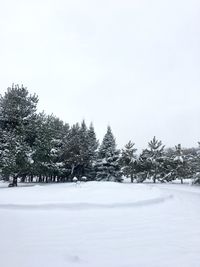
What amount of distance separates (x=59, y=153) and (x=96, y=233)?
31365mm

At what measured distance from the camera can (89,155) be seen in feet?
138

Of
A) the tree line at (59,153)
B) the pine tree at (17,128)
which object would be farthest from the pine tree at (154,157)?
the pine tree at (17,128)

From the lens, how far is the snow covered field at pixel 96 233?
5.53 m

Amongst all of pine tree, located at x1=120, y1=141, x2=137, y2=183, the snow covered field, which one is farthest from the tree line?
the snow covered field

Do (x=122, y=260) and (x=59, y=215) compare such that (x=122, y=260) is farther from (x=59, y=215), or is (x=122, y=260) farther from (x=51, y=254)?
(x=59, y=215)

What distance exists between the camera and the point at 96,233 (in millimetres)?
7734

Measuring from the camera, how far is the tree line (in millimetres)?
25798

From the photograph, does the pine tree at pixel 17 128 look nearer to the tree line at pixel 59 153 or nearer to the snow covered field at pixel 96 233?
the tree line at pixel 59 153

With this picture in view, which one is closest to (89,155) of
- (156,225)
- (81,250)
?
(156,225)

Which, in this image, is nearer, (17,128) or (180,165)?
(17,128)

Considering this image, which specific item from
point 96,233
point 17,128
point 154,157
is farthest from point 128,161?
point 96,233

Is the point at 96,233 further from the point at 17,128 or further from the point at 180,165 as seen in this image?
the point at 180,165

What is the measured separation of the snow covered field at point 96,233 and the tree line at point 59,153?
12857mm

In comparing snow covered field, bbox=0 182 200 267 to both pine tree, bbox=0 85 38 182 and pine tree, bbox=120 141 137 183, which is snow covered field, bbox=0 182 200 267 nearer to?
pine tree, bbox=0 85 38 182
